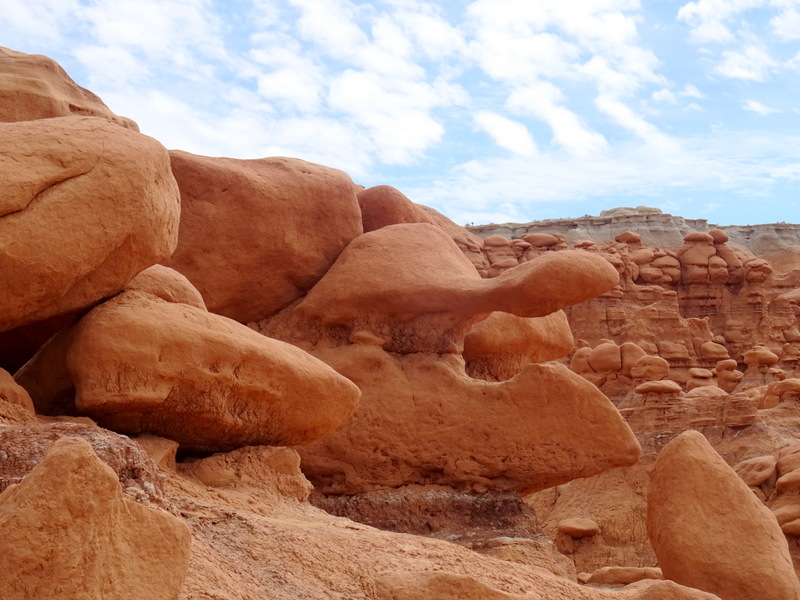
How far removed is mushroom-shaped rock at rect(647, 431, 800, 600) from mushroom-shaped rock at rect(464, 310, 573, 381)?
188cm

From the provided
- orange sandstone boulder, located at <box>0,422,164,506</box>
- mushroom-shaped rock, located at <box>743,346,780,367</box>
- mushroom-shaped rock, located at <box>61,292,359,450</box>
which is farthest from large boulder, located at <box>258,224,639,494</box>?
mushroom-shaped rock, located at <box>743,346,780,367</box>

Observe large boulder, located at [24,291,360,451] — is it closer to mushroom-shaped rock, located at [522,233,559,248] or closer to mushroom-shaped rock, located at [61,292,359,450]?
mushroom-shaped rock, located at [61,292,359,450]

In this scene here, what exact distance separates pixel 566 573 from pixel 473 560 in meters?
2.15

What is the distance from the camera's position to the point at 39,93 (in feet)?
16.3

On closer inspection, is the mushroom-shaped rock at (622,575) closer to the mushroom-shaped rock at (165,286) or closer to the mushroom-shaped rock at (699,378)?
the mushroom-shaped rock at (165,286)

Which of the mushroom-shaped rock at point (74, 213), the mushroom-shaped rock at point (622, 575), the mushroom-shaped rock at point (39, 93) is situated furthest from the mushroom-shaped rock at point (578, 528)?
the mushroom-shaped rock at point (74, 213)

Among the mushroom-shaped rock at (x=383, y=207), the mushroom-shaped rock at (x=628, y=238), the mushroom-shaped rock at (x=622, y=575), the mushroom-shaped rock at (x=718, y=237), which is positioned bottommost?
the mushroom-shaped rock at (x=622, y=575)

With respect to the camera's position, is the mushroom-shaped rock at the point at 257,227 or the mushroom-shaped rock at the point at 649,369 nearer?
the mushroom-shaped rock at the point at 257,227

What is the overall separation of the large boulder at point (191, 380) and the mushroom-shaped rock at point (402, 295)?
4.95 ft

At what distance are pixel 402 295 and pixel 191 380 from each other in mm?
2217

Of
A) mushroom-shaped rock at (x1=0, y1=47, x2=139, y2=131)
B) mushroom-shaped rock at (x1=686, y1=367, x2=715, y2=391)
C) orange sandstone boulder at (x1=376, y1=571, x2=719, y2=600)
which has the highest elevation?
mushroom-shaped rock at (x1=0, y1=47, x2=139, y2=131)

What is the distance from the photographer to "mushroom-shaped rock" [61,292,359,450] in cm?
392

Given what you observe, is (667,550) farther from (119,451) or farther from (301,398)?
(119,451)

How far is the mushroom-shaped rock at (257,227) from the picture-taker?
19.6 ft
